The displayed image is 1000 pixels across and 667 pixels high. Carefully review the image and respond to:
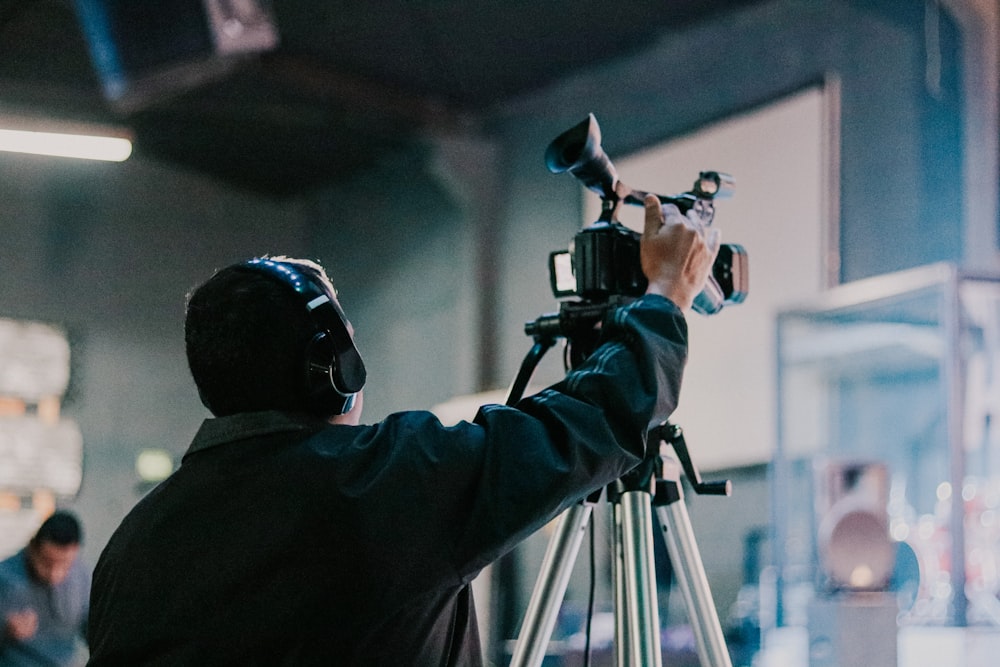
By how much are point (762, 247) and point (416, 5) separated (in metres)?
2.12

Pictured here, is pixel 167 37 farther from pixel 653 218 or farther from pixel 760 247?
pixel 653 218

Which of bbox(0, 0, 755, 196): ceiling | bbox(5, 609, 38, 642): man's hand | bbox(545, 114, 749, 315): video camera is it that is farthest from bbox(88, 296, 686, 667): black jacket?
bbox(0, 0, 755, 196): ceiling

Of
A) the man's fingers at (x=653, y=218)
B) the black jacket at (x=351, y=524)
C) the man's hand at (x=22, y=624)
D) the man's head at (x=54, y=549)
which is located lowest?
the man's hand at (x=22, y=624)

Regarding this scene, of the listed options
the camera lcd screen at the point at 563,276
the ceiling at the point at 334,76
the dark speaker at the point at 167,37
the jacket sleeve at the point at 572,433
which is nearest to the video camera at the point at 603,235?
the camera lcd screen at the point at 563,276

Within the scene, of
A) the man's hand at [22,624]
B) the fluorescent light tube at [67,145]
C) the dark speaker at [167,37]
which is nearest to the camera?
the dark speaker at [167,37]

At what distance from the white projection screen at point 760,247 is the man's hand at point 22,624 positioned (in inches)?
98.2

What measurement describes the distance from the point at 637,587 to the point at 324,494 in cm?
45

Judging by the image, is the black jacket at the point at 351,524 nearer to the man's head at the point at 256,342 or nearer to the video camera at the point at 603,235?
the man's head at the point at 256,342

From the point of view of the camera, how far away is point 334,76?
20.7 ft

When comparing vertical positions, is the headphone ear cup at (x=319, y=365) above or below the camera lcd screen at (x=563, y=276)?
below

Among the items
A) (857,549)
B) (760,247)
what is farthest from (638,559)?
(760,247)

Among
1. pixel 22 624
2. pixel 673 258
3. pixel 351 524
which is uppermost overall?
pixel 673 258

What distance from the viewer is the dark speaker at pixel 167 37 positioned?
3.38 m

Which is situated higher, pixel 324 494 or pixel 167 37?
pixel 167 37
